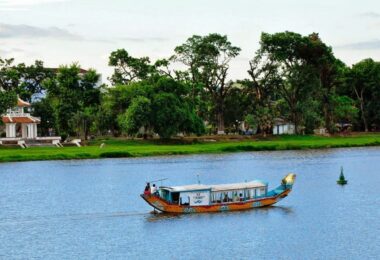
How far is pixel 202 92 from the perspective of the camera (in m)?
139

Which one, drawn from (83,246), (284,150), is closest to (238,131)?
(284,150)

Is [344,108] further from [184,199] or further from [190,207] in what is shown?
[190,207]

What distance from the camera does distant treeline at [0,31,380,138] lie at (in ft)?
396

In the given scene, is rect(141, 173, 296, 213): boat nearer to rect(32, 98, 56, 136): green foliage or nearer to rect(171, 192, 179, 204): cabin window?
rect(171, 192, 179, 204): cabin window

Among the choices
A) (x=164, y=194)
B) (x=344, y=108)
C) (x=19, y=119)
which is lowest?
(x=164, y=194)

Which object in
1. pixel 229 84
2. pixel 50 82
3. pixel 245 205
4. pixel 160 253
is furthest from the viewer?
pixel 229 84

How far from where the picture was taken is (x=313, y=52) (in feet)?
443

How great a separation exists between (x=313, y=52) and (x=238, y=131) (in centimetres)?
2339

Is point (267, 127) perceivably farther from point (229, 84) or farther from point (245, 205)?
point (245, 205)

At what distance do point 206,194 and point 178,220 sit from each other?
10.4ft

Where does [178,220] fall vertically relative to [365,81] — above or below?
below

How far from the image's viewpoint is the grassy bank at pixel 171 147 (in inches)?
4023

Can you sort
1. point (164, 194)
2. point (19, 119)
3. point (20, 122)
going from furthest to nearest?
point (19, 119)
point (20, 122)
point (164, 194)

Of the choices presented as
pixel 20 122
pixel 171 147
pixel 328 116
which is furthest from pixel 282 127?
pixel 20 122
